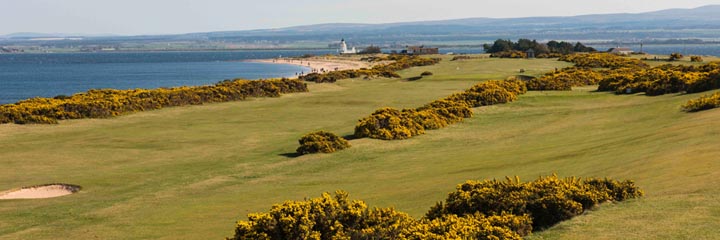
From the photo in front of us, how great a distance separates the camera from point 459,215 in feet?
47.2

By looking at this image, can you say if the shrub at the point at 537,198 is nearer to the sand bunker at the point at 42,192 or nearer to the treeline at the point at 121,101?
the sand bunker at the point at 42,192

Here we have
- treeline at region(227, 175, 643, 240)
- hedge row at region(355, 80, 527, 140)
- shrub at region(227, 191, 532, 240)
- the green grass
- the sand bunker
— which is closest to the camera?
shrub at region(227, 191, 532, 240)

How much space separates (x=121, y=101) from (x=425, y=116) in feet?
73.6

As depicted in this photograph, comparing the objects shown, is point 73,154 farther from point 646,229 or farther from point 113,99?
point 646,229

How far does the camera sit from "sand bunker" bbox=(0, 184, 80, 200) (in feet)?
76.8

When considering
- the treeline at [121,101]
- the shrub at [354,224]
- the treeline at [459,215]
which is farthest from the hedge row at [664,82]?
the shrub at [354,224]

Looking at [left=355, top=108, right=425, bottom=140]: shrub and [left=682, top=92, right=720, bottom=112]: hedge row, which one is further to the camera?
[left=355, top=108, right=425, bottom=140]: shrub

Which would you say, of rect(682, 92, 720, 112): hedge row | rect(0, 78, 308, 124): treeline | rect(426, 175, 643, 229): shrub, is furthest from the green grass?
rect(0, 78, 308, 124): treeline

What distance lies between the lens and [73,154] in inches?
1214

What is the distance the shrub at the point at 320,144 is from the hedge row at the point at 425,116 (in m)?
2.92

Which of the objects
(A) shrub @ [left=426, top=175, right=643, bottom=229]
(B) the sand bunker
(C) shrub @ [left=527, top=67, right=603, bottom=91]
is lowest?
(C) shrub @ [left=527, top=67, right=603, bottom=91]

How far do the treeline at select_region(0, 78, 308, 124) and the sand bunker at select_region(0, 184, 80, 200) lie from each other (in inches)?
678

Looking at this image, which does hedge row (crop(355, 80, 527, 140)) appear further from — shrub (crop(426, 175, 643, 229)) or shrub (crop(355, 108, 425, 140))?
shrub (crop(426, 175, 643, 229))

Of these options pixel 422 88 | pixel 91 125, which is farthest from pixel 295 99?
pixel 91 125
